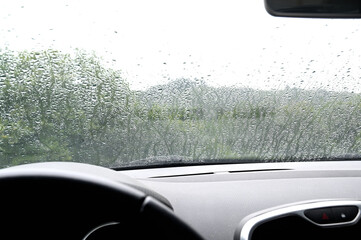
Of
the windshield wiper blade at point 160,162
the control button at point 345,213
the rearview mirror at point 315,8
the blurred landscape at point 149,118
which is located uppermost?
the rearview mirror at point 315,8

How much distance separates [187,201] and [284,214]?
68 centimetres

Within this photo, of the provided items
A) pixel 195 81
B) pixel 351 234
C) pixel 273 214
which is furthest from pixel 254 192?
pixel 195 81

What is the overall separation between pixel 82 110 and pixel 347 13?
2171 millimetres

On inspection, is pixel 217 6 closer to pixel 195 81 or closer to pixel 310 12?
pixel 195 81

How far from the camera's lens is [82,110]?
3818 mm

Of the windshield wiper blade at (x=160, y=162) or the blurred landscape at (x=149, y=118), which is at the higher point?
the blurred landscape at (x=149, y=118)

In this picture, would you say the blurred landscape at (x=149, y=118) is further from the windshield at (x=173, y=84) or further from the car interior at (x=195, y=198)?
the car interior at (x=195, y=198)

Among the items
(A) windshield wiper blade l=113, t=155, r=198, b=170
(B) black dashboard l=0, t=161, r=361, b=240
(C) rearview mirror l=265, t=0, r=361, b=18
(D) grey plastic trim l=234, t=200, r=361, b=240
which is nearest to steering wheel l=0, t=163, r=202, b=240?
(B) black dashboard l=0, t=161, r=361, b=240

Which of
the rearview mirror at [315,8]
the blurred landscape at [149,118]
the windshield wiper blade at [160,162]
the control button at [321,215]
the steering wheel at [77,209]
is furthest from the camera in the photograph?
the windshield wiper blade at [160,162]

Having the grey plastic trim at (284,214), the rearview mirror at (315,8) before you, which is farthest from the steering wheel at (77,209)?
the rearview mirror at (315,8)

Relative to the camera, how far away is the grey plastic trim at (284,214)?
10.1ft

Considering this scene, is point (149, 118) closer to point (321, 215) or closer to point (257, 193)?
point (257, 193)

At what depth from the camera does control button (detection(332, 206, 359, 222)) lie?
3244mm

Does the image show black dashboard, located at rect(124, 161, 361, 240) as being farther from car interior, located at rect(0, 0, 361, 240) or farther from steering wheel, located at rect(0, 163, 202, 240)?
steering wheel, located at rect(0, 163, 202, 240)
